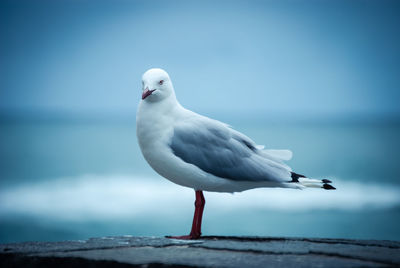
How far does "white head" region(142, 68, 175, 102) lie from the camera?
453 cm

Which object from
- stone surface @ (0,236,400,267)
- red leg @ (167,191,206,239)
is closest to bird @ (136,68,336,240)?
red leg @ (167,191,206,239)

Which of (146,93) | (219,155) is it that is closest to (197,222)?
(219,155)

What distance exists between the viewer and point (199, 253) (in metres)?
3.71

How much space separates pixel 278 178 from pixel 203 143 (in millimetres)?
703

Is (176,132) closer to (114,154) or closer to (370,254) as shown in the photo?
(370,254)

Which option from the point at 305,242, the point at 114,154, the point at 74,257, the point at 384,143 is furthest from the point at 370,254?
the point at 384,143

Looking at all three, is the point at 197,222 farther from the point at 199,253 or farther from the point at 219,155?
the point at 199,253

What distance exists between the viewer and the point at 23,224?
46.8 ft

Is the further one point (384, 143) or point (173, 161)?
point (384, 143)

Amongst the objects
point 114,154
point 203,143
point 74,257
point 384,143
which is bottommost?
point 74,257

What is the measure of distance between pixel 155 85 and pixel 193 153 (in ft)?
2.14

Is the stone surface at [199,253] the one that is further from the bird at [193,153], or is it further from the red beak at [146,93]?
the red beak at [146,93]

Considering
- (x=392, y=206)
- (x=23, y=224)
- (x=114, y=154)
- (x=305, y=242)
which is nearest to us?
(x=305, y=242)

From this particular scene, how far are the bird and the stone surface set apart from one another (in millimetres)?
492
